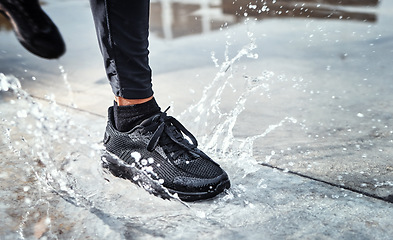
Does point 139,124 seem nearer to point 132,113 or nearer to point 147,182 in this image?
point 132,113

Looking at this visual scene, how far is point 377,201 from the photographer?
1.25 metres

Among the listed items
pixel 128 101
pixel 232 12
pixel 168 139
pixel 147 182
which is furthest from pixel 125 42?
pixel 232 12

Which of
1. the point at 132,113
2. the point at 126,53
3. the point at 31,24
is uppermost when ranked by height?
the point at 31,24

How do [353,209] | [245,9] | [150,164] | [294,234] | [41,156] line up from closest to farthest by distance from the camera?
[294,234] < [353,209] < [150,164] < [41,156] < [245,9]

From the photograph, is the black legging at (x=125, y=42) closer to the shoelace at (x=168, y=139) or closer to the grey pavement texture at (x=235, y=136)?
the shoelace at (x=168, y=139)

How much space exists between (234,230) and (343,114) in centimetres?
97

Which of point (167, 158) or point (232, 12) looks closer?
point (167, 158)

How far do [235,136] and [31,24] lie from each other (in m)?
0.85

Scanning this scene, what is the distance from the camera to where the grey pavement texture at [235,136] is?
3.86 ft

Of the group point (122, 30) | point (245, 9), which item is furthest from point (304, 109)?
point (245, 9)

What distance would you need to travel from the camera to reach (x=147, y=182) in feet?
4.38

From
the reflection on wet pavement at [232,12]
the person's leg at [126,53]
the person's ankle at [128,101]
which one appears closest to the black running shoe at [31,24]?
the person's leg at [126,53]

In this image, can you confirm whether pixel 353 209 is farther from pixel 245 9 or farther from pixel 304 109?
pixel 245 9

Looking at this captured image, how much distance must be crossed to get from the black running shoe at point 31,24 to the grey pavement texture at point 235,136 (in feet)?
1.36
